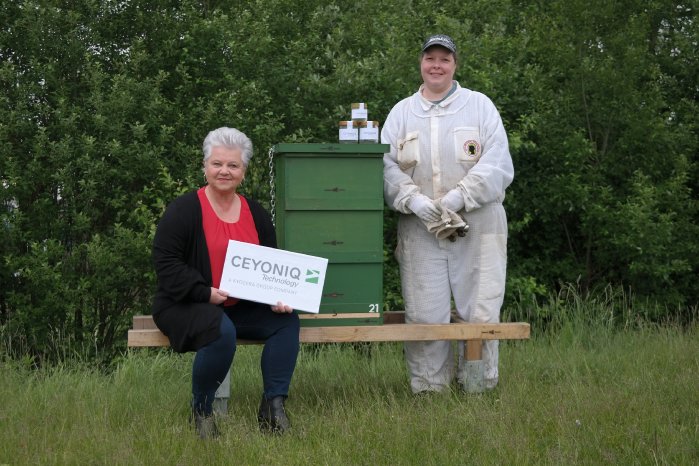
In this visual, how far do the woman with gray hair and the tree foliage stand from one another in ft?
7.23

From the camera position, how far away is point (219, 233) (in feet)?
16.7

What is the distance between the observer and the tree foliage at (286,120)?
24.0 ft

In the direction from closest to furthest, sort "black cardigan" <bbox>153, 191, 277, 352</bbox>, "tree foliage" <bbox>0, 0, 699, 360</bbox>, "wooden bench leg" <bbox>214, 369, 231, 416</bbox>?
"black cardigan" <bbox>153, 191, 277, 352</bbox> → "wooden bench leg" <bbox>214, 369, 231, 416</bbox> → "tree foliage" <bbox>0, 0, 699, 360</bbox>

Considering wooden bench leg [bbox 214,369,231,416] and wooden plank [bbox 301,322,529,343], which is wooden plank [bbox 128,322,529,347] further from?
wooden bench leg [bbox 214,369,231,416]

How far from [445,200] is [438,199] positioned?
0.09m

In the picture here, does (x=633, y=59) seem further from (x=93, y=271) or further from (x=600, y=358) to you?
(x=93, y=271)

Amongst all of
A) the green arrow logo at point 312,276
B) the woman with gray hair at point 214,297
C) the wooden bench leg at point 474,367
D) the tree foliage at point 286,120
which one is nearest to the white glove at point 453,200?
the wooden bench leg at point 474,367

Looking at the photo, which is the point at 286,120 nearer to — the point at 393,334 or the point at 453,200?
the point at 453,200

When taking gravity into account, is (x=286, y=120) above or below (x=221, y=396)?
above

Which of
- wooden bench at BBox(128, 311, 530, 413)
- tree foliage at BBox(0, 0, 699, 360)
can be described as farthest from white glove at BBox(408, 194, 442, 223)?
tree foliage at BBox(0, 0, 699, 360)

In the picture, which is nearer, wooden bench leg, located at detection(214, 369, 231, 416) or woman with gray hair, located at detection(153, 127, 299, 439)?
woman with gray hair, located at detection(153, 127, 299, 439)

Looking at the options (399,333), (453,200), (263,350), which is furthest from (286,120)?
(263,350)

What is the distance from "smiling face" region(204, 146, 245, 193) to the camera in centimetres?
511

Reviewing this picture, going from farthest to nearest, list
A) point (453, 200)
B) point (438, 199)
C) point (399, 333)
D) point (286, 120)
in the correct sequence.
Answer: point (286, 120) → point (438, 199) → point (453, 200) → point (399, 333)
